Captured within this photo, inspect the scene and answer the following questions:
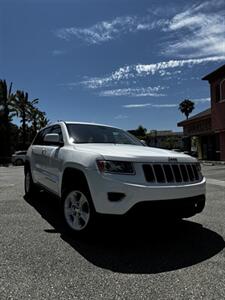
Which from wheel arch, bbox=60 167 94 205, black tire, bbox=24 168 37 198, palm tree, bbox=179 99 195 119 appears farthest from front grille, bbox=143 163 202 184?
palm tree, bbox=179 99 195 119

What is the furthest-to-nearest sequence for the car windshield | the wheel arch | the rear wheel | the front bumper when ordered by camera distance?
the rear wheel, the car windshield, the wheel arch, the front bumper

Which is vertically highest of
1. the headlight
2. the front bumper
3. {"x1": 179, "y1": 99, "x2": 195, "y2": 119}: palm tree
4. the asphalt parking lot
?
{"x1": 179, "y1": 99, "x2": 195, "y2": 119}: palm tree

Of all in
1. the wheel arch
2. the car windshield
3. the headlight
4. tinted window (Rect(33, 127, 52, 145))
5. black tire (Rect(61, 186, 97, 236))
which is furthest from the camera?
tinted window (Rect(33, 127, 52, 145))

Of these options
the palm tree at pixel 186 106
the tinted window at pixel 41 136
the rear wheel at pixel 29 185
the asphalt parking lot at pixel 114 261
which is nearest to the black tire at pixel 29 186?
the rear wheel at pixel 29 185

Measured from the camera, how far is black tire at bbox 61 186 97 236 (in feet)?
14.7

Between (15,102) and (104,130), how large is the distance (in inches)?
1965

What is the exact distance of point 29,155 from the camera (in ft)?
26.3

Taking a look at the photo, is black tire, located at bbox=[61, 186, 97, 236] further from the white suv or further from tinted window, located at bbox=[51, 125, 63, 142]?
tinted window, located at bbox=[51, 125, 63, 142]

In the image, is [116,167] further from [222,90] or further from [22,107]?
[22,107]

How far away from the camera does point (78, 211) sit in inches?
192

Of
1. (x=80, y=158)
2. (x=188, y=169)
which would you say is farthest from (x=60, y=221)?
(x=188, y=169)

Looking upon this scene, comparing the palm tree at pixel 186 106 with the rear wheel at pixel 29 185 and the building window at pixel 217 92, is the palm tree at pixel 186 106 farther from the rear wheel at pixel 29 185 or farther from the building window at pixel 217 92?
the rear wheel at pixel 29 185

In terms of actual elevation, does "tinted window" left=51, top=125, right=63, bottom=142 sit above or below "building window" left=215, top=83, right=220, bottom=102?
below

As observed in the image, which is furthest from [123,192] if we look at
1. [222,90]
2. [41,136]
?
[222,90]
